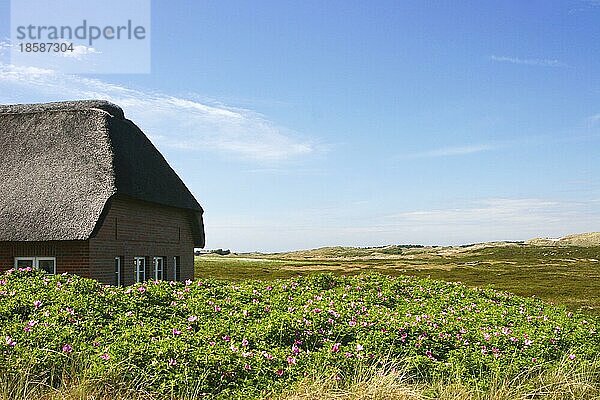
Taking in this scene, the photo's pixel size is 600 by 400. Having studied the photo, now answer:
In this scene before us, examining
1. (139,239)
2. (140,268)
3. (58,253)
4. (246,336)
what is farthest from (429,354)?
(140,268)

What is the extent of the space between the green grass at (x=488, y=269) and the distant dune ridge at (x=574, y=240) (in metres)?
10.7

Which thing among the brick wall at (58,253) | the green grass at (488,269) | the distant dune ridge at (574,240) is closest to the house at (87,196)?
the brick wall at (58,253)

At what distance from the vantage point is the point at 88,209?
17.5 meters

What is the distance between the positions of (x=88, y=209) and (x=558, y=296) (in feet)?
122

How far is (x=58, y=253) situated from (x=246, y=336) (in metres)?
11.0

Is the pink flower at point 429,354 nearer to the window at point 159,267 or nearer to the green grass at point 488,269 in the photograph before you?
the green grass at point 488,269

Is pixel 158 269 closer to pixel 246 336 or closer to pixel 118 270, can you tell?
pixel 118 270

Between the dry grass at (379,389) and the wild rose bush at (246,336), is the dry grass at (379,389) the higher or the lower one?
the lower one

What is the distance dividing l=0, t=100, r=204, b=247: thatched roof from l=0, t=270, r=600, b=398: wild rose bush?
22.2 ft

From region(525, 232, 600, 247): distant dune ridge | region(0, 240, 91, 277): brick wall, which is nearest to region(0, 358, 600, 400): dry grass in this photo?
region(0, 240, 91, 277): brick wall

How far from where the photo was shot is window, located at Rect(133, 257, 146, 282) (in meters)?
20.8

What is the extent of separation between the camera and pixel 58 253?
17.8 meters

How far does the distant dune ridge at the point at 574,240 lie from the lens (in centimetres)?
13262

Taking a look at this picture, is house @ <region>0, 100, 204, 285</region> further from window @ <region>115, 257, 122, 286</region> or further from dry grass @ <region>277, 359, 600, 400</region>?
dry grass @ <region>277, 359, 600, 400</region>
